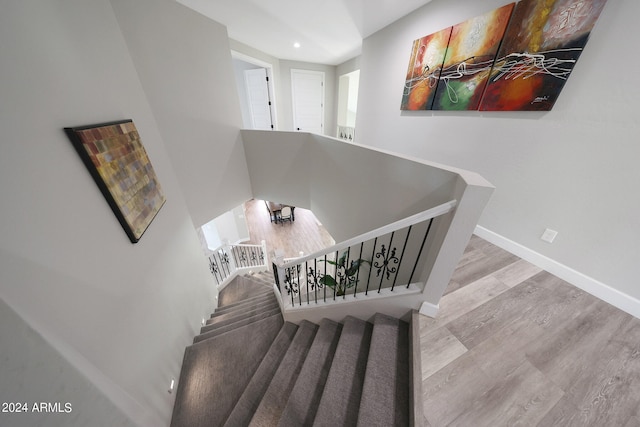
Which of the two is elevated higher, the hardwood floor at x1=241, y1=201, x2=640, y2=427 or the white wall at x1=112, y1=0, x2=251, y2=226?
the white wall at x1=112, y1=0, x2=251, y2=226

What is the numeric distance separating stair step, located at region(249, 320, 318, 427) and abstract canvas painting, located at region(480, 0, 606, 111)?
286cm

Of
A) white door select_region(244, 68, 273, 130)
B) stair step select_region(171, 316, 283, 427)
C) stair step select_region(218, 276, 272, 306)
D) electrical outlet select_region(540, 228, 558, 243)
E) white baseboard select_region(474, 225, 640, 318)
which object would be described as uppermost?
white door select_region(244, 68, 273, 130)

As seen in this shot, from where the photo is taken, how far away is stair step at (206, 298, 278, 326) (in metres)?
2.84

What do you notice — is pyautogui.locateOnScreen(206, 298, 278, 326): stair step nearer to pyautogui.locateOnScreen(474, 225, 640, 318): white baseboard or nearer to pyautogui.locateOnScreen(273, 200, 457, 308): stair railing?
pyautogui.locateOnScreen(273, 200, 457, 308): stair railing

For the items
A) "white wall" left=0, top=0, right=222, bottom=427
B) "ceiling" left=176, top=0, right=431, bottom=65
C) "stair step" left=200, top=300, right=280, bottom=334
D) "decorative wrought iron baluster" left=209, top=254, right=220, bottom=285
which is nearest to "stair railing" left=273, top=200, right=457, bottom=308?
"stair step" left=200, top=300, right=280, bottom=334

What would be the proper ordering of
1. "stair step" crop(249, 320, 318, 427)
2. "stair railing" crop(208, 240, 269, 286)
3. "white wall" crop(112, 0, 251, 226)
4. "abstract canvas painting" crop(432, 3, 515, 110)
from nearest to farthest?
"stair step" crop(249, 320, 318, 427) < "abstract canvas painting" crop(432, 3, 515, 110) < "white wall" crop(112, 0, 251, 226) < "stair railing" crop(208, 240, 269, 286)

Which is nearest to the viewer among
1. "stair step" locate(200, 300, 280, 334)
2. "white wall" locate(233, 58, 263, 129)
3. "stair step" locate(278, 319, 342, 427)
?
"stair step" locate(278, 319, 342, 427)

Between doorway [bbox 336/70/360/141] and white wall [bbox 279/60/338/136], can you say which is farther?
doorway [bbox 336/70/360/141]

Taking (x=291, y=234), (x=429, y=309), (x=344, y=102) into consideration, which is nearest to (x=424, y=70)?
(x=429, y=309)

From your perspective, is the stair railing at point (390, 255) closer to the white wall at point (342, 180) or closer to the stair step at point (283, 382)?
the white wall at point (342, 180)

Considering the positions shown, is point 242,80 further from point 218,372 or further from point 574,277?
point 574,277

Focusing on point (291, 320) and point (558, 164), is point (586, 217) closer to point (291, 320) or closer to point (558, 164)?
point (558, 164)

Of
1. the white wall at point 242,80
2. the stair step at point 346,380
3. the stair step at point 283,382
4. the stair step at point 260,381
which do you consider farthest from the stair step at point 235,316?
the white wall at point 242,80

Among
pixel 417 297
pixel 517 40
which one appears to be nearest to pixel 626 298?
pixel 417 297
